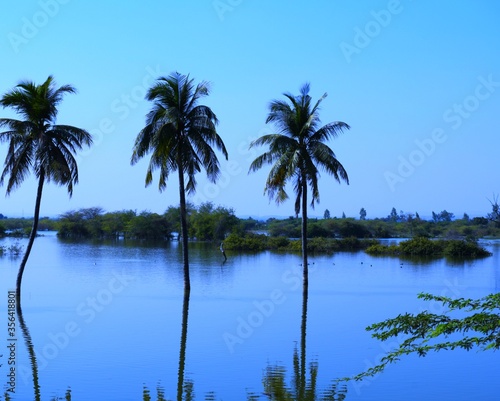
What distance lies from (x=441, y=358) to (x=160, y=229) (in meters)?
62.0

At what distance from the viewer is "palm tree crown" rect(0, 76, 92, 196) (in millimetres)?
21688

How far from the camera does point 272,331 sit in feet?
61.1

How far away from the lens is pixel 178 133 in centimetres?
2467

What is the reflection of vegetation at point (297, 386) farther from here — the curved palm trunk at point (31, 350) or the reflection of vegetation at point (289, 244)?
the reflection of vegetation at point (289, 244)

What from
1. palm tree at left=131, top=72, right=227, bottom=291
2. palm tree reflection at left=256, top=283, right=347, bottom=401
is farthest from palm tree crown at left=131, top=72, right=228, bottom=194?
palm tree reflection at left=256, top=283, right=347, bottom=401

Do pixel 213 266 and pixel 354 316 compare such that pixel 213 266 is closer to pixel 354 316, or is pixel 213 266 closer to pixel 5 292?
pixel 5 292

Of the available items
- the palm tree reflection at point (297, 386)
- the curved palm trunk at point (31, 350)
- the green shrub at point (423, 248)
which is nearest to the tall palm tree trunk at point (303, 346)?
the palm tree reflection at point (297, 386)

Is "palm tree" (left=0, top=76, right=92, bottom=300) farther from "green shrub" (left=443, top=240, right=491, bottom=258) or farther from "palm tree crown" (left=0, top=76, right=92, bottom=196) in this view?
"green shrub" (left=443, top=240, right=491, bottom=258)

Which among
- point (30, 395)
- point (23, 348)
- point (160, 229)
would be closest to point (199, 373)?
point (30, 395)

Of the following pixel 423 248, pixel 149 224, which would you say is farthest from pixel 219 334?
pixel 149 224

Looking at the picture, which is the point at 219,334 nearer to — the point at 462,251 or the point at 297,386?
the point at 297,386

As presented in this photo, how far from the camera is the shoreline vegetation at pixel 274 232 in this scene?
50.8m

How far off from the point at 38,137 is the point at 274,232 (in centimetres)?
5641

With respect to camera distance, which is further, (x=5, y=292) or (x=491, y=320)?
(x=5, y=292)
